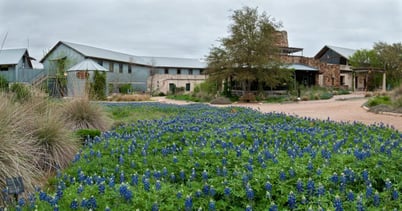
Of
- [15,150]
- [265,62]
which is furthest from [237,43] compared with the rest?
[15,150]

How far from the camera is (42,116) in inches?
197

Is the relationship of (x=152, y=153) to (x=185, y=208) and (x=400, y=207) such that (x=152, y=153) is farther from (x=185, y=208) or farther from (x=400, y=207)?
(x=400, y=207)

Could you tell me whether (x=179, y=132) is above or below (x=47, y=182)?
above

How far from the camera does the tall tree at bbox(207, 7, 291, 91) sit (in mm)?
22938

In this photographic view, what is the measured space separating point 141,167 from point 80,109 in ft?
12.8

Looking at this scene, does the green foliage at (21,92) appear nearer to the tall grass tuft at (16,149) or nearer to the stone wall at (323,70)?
the tall grass tuft at (16,149)

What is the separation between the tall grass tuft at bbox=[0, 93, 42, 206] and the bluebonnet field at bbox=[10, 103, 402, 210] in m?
0.32

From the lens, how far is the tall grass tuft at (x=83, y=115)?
22.3 ft

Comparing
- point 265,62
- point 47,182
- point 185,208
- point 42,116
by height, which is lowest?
point 47,182

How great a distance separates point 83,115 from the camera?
272 inches

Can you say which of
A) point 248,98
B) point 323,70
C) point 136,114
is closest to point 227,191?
point 136,114

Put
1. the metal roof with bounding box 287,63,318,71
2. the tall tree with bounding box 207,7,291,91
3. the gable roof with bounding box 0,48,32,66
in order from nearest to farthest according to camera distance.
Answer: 1. the tall tree with bounding box 207,7,291,91
2. the metal roof with bounding box 287,63,318,71
3. the gable roof with bounding box 0,48,32,66

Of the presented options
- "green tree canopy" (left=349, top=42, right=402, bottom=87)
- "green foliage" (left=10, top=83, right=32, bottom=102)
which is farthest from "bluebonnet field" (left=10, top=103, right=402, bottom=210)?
"green tree canopy" (left=349, top=42, right=402, bottom=87)

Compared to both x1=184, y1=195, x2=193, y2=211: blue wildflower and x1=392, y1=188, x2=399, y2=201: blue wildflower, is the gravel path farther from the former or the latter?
x1=184, y1=195, x2=193, y2=211: blue wildflower
